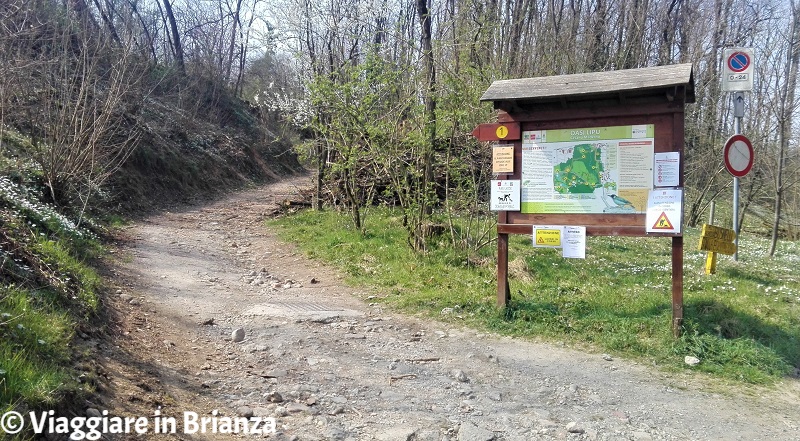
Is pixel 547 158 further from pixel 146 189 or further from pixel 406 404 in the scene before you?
pixel 146 189

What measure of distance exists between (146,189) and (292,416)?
1340cm

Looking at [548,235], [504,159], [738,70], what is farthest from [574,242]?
[738,70]

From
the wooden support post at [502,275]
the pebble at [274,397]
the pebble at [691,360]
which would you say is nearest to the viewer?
the pebble at [274,397]

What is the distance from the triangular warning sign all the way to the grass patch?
103cm

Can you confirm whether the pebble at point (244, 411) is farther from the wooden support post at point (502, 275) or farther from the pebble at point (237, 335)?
the wooden support post at point (502, 275)

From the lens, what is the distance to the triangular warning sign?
Result: 568 centimetres

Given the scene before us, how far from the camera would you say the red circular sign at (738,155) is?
7793 millimetres

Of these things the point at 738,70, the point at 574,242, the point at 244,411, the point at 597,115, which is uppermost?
the point at 738,70

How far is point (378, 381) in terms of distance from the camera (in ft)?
15.5

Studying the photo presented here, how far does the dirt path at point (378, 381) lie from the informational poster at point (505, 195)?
1.52 m

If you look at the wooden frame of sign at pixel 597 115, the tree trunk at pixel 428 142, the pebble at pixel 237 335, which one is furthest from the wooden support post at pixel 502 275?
the tree trunk at pixel 428 142

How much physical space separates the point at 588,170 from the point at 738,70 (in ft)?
14.1

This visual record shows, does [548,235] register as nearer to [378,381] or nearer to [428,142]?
[378,381]

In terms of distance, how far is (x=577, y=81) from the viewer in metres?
6.16
